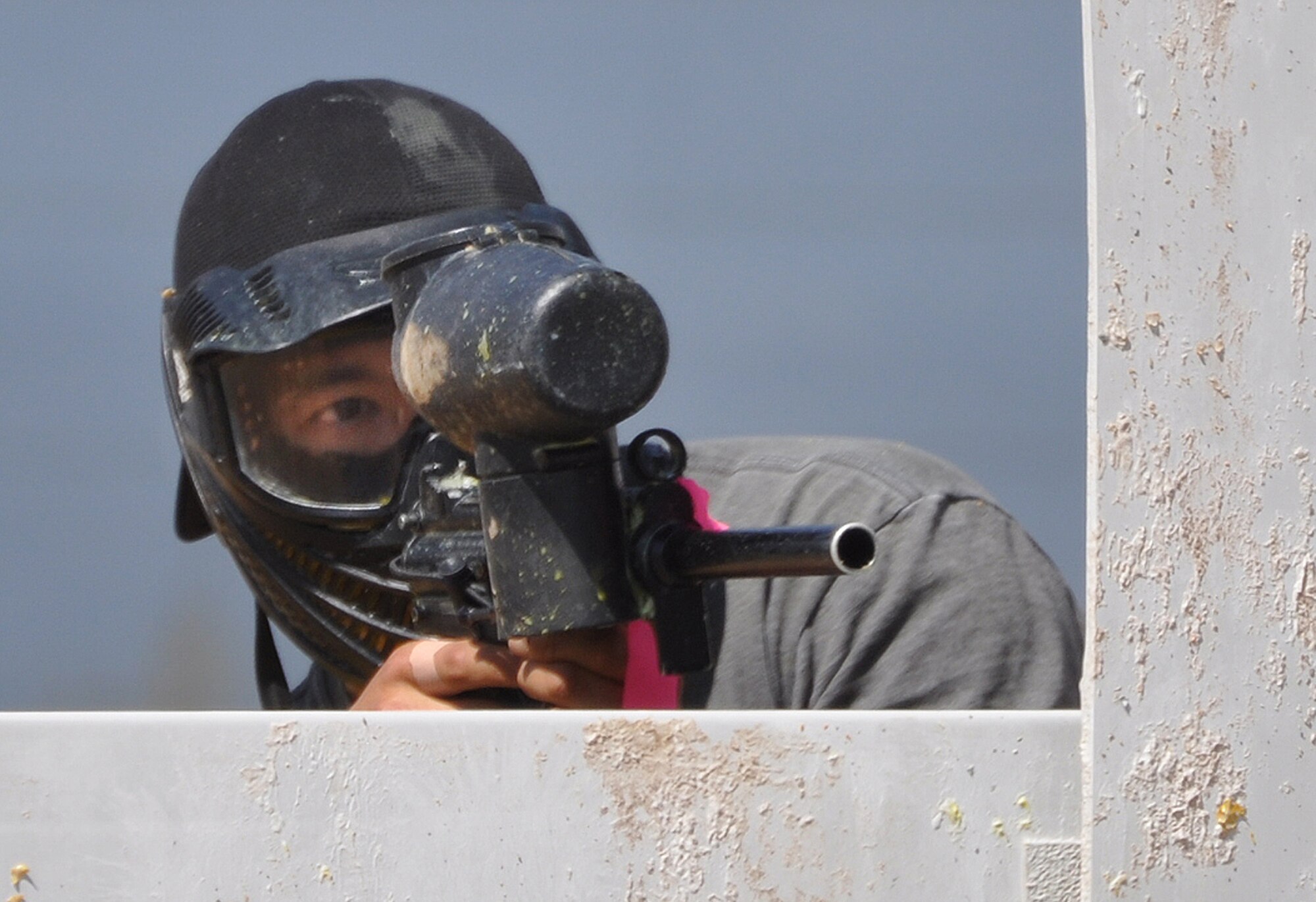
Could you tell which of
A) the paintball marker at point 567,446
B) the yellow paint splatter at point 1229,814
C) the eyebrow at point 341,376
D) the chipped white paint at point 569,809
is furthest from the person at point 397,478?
the yellow paint splatter at point 1229,814

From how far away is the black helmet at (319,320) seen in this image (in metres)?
1.85

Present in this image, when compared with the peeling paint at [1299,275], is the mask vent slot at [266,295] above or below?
below

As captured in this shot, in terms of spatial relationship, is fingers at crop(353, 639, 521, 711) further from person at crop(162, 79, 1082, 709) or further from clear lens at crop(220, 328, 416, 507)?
clear lens at crop(220, 328, 416, 507)

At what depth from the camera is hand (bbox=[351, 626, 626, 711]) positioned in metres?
1.40

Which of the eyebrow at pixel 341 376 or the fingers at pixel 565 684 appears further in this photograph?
the eyebrow at pixel 341 376

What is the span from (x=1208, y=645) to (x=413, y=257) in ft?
2.48

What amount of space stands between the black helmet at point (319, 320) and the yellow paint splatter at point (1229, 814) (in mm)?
945

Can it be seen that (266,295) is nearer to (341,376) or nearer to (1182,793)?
(341,376)

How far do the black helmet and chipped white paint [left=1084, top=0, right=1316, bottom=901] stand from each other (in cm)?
81

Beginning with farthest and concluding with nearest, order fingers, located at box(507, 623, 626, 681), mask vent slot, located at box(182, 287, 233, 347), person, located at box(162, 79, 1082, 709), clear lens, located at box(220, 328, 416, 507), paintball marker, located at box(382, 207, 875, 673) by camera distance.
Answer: mask vent slot, located at box(182, 287, 233, 347), clear lens, located at box(220, 328, 416, 507), person, located at box(162, 79, 1082, 709), fingers, located at box(507, 623, 626, 681), paintball marker, located at box(382, 207, 875, 673)

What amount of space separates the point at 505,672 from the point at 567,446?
11.0 inches

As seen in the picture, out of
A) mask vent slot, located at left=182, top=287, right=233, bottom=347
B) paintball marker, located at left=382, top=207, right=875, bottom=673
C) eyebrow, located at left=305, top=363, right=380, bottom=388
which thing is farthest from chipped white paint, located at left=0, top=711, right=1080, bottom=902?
mask vent slot, located at left=182, top=287, right=233, bottom=347

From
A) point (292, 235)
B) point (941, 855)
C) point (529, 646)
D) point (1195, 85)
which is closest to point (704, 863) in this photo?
point (941, 855)

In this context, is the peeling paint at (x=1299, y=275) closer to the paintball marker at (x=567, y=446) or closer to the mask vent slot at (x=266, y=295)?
the paintball marker at (x=567, y=446)
